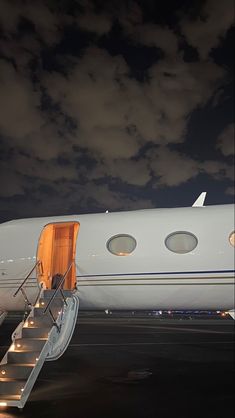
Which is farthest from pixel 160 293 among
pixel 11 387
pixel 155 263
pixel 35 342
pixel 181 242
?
pixel 11 387

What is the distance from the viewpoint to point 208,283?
32.3 feet

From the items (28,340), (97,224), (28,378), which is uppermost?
(97,224)

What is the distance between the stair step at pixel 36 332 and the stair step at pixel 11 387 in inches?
53.8

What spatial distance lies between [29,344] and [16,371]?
771 millimetres

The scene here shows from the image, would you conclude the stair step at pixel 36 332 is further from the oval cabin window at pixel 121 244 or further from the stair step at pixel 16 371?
the oval cabin window at pixel 121 244

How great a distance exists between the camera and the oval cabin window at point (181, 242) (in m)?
10.1

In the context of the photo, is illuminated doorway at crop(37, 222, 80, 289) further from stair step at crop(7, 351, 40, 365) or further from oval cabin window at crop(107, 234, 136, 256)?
stair step at crop(7, 351, 40, 365)

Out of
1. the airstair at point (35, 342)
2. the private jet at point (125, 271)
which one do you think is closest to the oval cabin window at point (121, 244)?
the private jet at point (125, 271)

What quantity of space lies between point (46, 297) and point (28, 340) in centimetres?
190

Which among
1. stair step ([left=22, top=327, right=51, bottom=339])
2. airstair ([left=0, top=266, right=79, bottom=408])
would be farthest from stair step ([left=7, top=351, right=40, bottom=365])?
stair step ([left=22, top=327, right=51, bottom=339])

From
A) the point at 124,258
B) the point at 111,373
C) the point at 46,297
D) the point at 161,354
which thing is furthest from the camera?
the point at 161,354

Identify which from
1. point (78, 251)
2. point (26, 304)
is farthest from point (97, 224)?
point (26, 304)

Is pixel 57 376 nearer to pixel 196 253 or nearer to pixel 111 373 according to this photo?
pixel 111 373

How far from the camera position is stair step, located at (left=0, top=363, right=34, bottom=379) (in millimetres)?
8727
